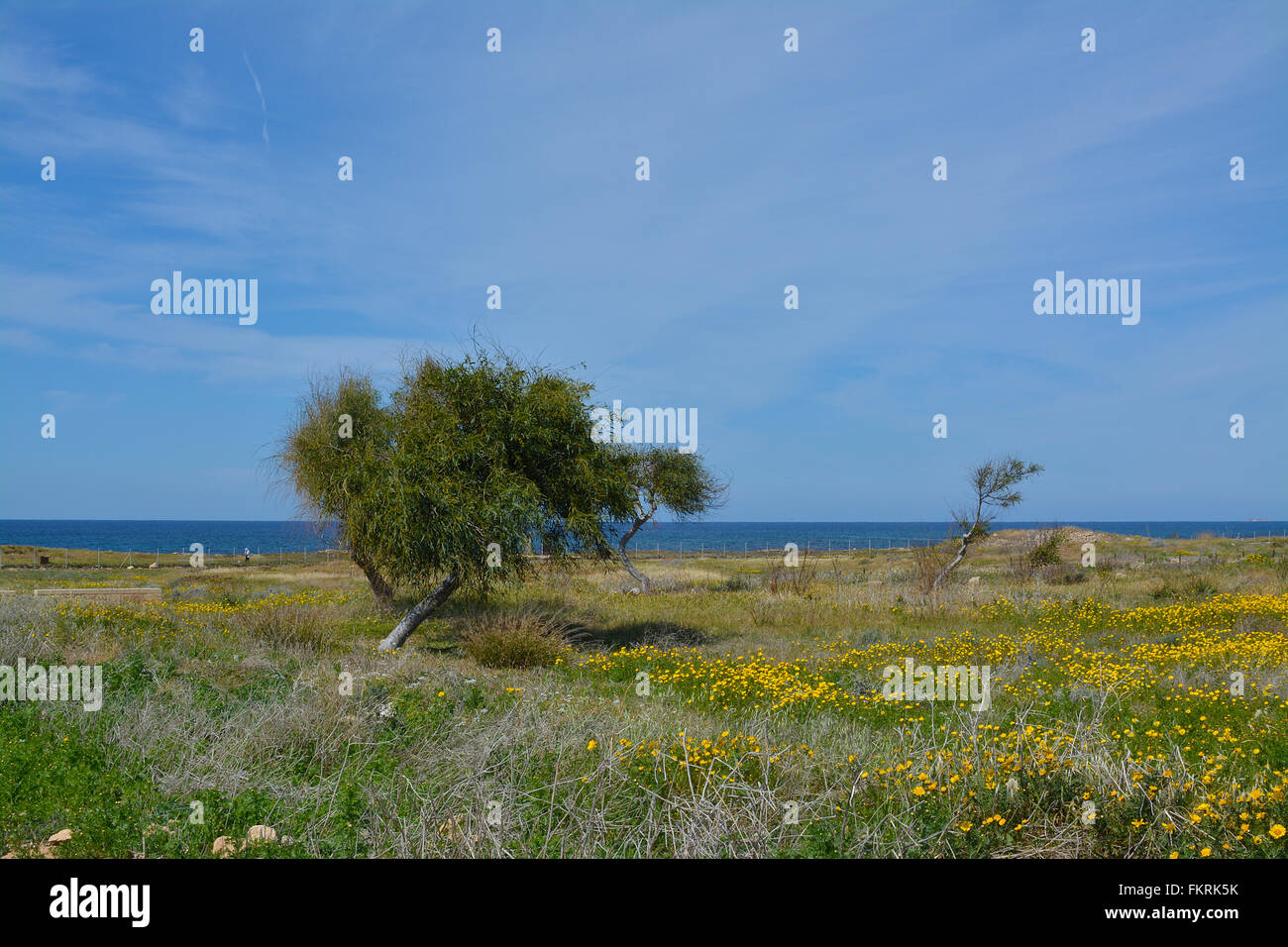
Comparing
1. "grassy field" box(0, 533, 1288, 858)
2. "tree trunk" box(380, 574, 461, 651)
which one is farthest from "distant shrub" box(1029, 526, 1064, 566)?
"tree trunk" box(380, 574, 461, 651)

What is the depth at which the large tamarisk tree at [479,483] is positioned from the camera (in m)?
15.7

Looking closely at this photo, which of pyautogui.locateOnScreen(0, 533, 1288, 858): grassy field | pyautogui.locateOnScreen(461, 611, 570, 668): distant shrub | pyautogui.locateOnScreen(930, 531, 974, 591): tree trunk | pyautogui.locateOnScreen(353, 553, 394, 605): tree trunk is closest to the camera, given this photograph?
pyautogui.locateOnScreen(0, 533, 1288, 858): grassy field

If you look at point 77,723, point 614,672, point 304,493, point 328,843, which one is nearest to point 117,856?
point 328,843

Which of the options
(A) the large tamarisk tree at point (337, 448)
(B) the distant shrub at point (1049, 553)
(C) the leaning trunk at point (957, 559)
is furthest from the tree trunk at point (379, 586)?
(B) the distant shrub at point (1049, 553)

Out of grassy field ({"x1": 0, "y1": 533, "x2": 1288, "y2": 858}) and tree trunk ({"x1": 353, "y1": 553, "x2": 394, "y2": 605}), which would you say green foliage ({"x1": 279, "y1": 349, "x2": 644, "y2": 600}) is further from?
tree trunk ({"x1": 353, "y1": 553, "x2": 394, "y2": 605})

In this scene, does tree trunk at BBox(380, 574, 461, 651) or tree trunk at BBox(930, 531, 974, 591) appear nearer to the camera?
tree trunk at BBox(380, 574, 461, 651)

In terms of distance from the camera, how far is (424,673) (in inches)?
495

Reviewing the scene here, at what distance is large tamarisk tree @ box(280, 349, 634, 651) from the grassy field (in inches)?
65.3

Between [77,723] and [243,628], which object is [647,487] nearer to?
[243,628]

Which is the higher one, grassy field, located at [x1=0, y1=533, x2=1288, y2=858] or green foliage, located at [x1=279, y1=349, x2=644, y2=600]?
green foliage, located at [x1=279, y1=349, x2=644, y2=600]

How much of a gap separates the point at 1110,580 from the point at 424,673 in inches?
988

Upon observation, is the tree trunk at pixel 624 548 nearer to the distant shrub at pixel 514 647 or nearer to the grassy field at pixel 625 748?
A: the grassy field at pixel 625 748

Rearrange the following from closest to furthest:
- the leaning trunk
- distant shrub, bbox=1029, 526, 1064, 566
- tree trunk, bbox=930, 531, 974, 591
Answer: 1. tree trunk, bbox=930, 531, 974, 591
2. the leaning trunk
3. distant shrub, bbox=1029, 526, 1064, 566

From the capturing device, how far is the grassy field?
18.3ft
